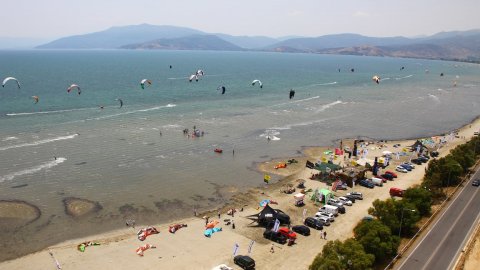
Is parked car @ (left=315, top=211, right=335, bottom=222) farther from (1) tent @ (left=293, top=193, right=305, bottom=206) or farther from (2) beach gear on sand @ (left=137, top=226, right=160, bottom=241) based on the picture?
(2) beach gear on sand @ (left=137, top=226, right=160, bottom=241)

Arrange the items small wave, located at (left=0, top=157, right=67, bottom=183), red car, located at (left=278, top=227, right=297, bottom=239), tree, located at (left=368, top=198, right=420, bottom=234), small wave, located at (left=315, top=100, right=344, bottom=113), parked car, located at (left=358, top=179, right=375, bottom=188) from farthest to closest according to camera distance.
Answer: small wave, located at (left=315, top=100, right=344, bottom=113)
small wave, located at (left=0, top=157, right=67, bottom=183)
parked car, located at (left=358, top=179, right=375, bottom=188)
red car, located at (left=278, top=227, right=297, bottom=239)
tree, located at (left=368, top=198, right=420, bottom=234)

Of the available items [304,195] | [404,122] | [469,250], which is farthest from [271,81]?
[469,250]

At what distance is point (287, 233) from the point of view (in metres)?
35.9

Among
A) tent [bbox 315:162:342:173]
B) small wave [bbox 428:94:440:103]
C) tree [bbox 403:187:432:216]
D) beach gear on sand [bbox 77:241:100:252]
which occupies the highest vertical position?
tree [bbox 403:187:432:216]

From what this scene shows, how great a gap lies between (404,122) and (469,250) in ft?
209

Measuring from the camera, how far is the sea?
145 ft

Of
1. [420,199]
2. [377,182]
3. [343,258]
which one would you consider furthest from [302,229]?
[377,182]

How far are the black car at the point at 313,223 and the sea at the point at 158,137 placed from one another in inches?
440

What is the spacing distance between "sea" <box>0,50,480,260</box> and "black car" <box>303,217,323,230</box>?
440 inches

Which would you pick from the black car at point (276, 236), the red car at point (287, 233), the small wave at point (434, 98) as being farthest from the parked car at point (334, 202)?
the small wave at point (434, 98)

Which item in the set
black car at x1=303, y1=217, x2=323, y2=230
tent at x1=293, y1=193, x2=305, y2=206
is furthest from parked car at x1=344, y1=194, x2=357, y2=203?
black car at x1=303, y1=217, x2=323, y2=230

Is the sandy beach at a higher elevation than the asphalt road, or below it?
below

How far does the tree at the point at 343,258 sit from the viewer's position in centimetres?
2559

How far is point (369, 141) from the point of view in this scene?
72562 mm
